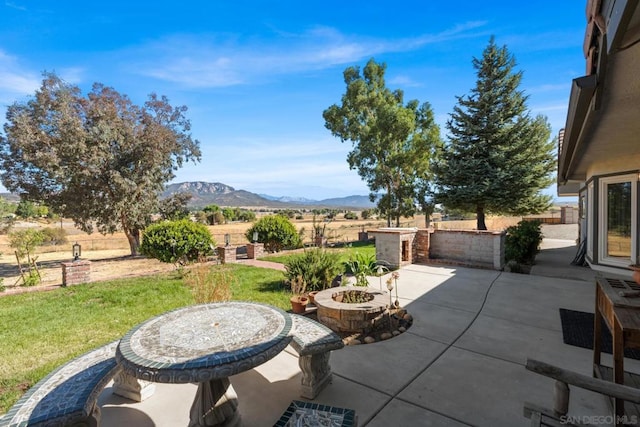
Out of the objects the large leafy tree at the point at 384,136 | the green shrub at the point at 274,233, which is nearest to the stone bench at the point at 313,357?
the green shrub at the point at 274,233

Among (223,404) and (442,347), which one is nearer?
(223,404)

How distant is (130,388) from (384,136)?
638 inches

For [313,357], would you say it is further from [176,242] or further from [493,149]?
[493,149]

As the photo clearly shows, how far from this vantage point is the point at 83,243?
2155cm

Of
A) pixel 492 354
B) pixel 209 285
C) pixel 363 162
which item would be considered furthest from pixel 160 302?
pixel 363 162

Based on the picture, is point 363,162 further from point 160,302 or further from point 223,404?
point 223,404

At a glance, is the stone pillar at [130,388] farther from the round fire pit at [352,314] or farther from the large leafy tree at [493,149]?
the large leafy tree at [493,149]

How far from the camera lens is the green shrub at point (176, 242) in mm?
9148

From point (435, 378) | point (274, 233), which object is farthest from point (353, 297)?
point (274, 233)

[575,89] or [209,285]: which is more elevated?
[575,89]

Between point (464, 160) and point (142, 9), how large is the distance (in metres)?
12.5

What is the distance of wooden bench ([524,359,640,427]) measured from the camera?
163cm

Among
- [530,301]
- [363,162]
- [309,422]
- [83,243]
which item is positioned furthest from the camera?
[83,243]

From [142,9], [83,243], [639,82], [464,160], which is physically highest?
[142,9]
